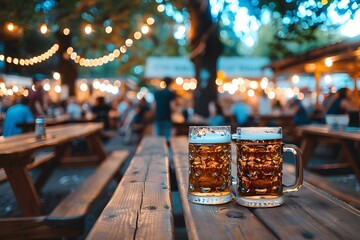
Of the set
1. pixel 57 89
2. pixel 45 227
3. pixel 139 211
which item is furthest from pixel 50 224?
pixel 57 89

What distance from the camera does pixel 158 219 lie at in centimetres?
128

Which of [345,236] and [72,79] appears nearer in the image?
[345,236]

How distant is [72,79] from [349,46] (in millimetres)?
10920

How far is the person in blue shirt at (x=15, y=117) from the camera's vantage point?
435 centimetres

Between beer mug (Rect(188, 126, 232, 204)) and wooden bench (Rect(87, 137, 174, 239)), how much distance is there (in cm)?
13

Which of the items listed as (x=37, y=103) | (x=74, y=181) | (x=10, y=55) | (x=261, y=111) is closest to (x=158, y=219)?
(x=10, y=55)

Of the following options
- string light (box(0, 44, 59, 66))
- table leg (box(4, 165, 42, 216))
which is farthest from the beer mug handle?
string light (box(0, 44, 59, 66))

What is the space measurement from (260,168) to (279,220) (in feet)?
0.68

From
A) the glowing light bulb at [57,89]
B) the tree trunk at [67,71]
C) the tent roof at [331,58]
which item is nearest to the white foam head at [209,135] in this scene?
the tent roof at [331,58]

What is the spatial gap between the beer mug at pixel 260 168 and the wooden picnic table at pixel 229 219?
0.04 metres

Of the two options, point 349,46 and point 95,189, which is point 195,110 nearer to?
point 349,46

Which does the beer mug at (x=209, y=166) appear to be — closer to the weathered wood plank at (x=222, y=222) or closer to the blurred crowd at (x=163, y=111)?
the weathered wood plank at (x=222, y=222)

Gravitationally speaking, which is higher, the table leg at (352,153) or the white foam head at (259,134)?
the white foam head at (259,134)

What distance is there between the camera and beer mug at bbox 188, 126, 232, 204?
1.42 meters
